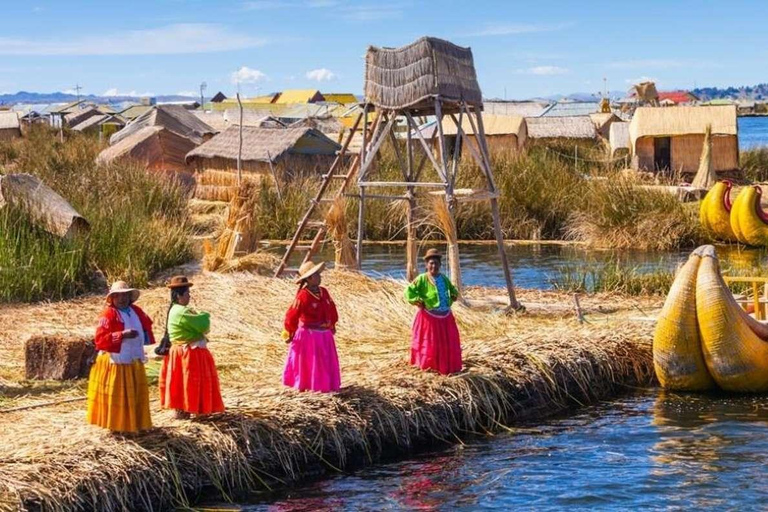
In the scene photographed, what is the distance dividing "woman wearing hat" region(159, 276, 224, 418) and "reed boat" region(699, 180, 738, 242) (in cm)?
1671

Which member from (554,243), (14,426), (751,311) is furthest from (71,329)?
(554,243)

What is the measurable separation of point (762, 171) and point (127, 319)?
96.2 ft

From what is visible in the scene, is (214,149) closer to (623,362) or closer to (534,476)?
(623,362)

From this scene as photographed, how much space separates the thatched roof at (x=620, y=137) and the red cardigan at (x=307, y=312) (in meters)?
28.7

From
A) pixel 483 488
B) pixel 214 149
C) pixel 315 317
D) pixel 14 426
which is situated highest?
pixel 214 149

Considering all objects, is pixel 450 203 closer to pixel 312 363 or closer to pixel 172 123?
pixel 312 363

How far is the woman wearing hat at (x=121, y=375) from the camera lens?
8023 millimetres

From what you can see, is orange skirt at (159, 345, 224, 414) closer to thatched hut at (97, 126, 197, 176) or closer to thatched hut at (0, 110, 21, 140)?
thatched hut at (97, 126, 197, 176)

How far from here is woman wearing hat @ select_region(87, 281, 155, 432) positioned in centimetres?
802

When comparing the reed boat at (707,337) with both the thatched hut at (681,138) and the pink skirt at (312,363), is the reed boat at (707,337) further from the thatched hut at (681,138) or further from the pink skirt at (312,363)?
the thatched hut at (681,138)

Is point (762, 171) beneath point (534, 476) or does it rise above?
above

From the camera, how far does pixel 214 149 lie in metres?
30.2

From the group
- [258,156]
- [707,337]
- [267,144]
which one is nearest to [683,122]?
[267,144]

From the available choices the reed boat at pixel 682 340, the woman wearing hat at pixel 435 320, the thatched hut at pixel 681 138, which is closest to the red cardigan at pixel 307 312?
the woman wearing hat at pixel 435 320
